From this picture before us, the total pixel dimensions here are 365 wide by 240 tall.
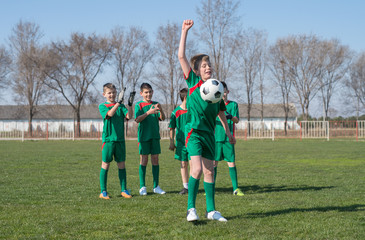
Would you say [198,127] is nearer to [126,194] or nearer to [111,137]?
[111,137]

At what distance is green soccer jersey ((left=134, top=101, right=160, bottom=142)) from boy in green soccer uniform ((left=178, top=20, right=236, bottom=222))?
8.02 feet

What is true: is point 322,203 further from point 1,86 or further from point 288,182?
point 1,86

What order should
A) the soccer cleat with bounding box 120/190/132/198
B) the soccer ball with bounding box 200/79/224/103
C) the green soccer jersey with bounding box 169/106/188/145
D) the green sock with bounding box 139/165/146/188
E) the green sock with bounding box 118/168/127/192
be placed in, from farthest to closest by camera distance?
the green soccer jersey with bounding box 169/106/188/145 → the green sock with bounding box 139/165/146/188 → the green sock with bounding box 118/168/127/192 → the soccer cleat with bounding box 120/190/132/198 → the soccer ball with bounding box 200/79/224/103

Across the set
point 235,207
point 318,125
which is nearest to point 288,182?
point 235,207

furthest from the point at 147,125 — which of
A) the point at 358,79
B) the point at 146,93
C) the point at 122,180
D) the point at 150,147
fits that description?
the point at 358,79

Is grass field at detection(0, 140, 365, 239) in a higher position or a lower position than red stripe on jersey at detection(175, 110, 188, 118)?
lower

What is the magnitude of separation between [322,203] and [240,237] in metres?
2.42

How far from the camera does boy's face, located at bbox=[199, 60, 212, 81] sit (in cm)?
492

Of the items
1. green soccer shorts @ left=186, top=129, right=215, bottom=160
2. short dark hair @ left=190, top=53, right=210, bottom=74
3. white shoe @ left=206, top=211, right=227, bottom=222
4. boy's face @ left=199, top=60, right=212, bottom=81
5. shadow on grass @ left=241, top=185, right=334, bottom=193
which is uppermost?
short dark hair @ left=190, top=53, right=210, bottom=74

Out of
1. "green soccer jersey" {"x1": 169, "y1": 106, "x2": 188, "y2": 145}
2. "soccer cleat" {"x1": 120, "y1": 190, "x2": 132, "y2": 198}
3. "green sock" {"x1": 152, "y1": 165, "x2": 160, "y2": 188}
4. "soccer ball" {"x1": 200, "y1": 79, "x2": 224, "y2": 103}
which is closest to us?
"soccer ball" {"x1": 200, "y1": 79, "x2": 224, "y2": 103}

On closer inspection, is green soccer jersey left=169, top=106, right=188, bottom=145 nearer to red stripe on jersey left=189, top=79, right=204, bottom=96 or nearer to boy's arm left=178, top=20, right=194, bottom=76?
red stripe on jersey left=189, top=79, right=204, bottom=96

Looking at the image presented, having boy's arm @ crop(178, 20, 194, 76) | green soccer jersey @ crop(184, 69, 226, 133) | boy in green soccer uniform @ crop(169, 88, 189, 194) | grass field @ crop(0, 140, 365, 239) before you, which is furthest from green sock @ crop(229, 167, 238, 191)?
boy's arm @ crop(178, 20, 194, 76)

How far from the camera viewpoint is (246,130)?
3450cm

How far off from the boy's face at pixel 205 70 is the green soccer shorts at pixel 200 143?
2.30 ft
